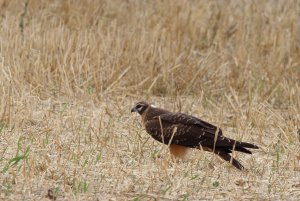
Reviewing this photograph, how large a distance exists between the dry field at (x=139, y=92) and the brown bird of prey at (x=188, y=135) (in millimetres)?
116

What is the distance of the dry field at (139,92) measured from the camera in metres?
6.44

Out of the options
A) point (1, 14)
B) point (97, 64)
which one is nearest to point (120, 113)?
point (97, 64)

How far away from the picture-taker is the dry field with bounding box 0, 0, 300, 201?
6.44 m

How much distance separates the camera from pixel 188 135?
7207 mm

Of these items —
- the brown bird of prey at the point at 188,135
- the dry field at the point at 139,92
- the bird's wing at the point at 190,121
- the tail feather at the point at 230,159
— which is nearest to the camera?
the dry field at the point at 139,92

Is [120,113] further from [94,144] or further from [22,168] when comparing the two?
[22,168]

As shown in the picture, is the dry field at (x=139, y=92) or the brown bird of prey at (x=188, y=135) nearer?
the dry field at (x=139, y=92)

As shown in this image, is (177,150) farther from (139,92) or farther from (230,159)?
(139,92)

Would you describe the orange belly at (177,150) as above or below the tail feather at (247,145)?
below

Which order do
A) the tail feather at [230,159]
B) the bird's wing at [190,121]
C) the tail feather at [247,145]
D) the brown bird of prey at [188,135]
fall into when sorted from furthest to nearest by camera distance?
1. the bird's wing at [190,121]
2. the brown bird of prey at [188,135]
3. the tail feather at [230,159]
4. the tail feather at [247,145]

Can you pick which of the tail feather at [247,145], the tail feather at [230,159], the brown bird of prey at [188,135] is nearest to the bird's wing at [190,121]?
the brown bird of prey at [188,135]

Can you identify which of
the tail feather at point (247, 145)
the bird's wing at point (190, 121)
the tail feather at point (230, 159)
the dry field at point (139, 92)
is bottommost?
the dry field at point (139, 92)

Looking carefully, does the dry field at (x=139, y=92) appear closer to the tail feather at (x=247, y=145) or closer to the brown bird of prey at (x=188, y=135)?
the brown bird of prey at (x=188, y=135)

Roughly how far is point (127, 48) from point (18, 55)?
1.42m
